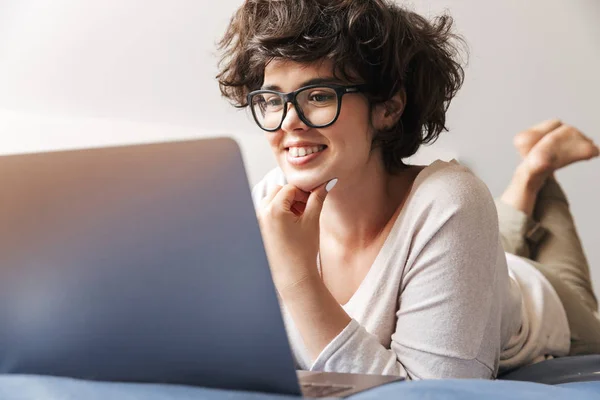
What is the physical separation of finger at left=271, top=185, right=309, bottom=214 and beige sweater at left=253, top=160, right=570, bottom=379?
0.61ft

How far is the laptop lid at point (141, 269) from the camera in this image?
72cm

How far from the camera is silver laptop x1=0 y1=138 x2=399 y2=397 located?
717 millimetres

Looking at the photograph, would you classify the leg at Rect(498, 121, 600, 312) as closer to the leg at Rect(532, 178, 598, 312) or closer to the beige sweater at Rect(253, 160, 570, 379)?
the leg at Rect(532, 178, 598, 312)

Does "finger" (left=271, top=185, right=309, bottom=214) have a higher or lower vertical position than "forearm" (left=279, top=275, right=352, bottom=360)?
higher

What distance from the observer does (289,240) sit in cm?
130

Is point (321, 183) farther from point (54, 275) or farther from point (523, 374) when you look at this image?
point (54, 275)

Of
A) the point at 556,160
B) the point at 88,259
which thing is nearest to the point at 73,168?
A: the point at 88,259

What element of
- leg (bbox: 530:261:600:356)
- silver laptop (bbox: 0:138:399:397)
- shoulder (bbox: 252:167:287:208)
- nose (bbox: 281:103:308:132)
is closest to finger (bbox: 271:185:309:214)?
nose (bbox: 281:103:308:132)

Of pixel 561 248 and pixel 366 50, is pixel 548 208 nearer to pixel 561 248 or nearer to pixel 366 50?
pixel 561 248

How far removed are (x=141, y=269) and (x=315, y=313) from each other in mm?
565

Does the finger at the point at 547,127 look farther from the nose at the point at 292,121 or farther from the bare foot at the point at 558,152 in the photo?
the nose at the point at 292,121

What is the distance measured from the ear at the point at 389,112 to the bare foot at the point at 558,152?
94cm

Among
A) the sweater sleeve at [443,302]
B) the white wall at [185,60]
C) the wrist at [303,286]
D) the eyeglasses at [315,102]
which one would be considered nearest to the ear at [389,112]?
the eyeglasses at [315,102]

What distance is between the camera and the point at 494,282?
1.40 metres
